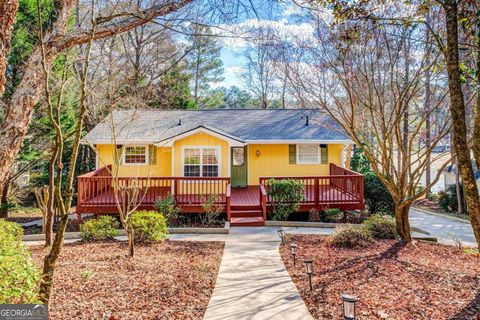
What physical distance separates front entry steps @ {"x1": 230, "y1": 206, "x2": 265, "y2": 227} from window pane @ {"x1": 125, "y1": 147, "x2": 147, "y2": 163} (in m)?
5.66

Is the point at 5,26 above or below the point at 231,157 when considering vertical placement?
above

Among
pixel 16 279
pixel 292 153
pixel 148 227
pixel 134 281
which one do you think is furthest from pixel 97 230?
pixel 292 153

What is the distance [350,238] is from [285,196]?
344cm

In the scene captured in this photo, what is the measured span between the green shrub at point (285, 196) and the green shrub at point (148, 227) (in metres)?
4.31

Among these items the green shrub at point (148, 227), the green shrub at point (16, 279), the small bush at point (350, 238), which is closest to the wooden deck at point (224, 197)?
the green shrub at point (148, 227)

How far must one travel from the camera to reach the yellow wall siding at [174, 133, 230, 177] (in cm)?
1345

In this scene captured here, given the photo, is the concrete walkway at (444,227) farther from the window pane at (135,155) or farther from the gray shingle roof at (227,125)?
the window pane at (135,155)

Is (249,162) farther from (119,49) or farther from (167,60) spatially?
(167,60)

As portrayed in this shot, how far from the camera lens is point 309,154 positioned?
15.0 meters

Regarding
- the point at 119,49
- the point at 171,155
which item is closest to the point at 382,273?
the point at 171,155

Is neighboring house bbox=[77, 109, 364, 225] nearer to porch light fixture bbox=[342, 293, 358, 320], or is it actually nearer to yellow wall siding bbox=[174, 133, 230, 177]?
yellow wall siding bbox=[174, 133, 230, 177]

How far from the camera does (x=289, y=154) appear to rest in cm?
1492

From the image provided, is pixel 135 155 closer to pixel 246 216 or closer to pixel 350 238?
pixel 246 216

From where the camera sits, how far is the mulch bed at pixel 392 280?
4.40 metres
